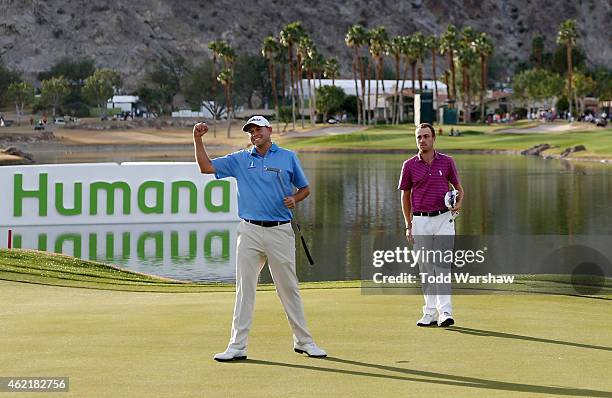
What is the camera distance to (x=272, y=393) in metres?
9.89

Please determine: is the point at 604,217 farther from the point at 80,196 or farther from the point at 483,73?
the point at 483,73

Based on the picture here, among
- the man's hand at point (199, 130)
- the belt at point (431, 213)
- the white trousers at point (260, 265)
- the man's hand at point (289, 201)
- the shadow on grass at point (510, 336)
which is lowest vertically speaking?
the shadow on grass at point (510, 336)

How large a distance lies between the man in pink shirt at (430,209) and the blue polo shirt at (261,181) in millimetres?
2593

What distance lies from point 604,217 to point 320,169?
146 feet

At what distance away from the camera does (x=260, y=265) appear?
11891 millimetres

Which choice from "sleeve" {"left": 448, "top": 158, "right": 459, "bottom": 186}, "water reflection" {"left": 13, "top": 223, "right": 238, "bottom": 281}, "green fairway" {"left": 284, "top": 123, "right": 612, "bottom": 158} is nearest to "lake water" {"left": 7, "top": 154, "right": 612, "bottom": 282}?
"water reflection" {"left": 13, "top": 223, "right": 238, "bottom": 281}

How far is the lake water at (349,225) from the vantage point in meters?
34.8

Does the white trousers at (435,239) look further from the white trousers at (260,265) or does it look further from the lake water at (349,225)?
the lake water at (349,225)

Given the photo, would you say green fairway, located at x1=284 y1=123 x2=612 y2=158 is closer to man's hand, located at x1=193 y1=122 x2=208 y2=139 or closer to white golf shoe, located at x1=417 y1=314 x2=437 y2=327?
white golf shoe, located at x1=417 y1=314 x2=437 y2=327

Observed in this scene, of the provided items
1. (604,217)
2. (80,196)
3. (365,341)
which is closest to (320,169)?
(604,217)

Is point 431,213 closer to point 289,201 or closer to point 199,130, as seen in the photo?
point 289,201

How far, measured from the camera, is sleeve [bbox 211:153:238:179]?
1175 centimetres

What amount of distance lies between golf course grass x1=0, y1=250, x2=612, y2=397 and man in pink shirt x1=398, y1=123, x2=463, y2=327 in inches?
16.5

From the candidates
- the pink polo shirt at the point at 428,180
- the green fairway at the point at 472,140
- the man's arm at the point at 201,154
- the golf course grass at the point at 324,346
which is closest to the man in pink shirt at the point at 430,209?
the pink polo shirt at the point at 428,180
